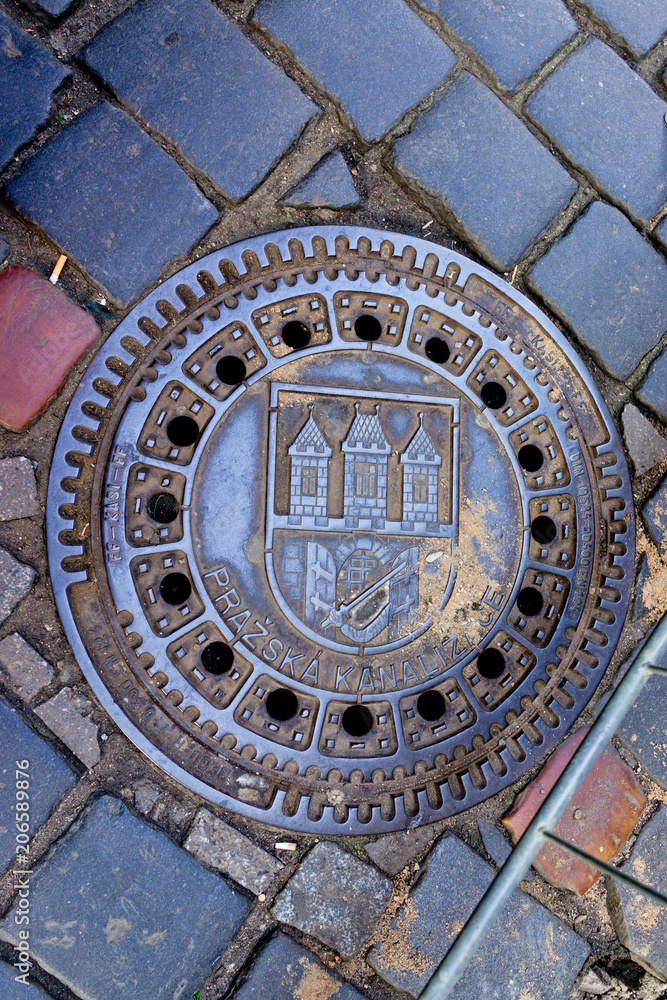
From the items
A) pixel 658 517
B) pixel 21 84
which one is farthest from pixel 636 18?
pixel 21 84

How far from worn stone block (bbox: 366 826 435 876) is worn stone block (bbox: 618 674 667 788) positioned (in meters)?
0.67

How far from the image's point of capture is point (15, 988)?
170 cm

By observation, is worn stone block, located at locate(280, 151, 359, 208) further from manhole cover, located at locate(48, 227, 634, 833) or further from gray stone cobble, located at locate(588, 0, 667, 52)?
gray stone cobble, located at locate(588, 0, 667, 52)

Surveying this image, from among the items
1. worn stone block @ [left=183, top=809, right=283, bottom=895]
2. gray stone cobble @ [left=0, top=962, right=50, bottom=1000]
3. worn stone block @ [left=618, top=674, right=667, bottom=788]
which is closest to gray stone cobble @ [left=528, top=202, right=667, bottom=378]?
worn stone block @ [left=618, top=674, right=667, bottom=788]

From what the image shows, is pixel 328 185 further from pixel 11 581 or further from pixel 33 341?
pixel 11 581

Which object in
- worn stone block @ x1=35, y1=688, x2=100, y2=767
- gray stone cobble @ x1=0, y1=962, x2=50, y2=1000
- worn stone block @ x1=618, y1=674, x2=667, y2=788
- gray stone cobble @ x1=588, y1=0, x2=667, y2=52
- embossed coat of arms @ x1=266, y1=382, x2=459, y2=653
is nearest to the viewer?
gray stone cobble @ x1=0, y1=962, x2=50, y2=1000

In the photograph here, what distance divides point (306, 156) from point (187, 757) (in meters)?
1.70

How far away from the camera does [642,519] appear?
6.91 ft

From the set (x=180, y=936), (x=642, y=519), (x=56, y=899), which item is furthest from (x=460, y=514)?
(x=56, y=899)

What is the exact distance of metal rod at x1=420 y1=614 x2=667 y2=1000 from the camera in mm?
1379

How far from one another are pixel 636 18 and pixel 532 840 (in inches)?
94.1

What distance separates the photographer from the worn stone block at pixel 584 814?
6.40ft

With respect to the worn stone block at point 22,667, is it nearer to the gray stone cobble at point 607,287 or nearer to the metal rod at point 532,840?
the metal rod at point 532,840

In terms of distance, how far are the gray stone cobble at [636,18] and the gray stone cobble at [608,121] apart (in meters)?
0.10
